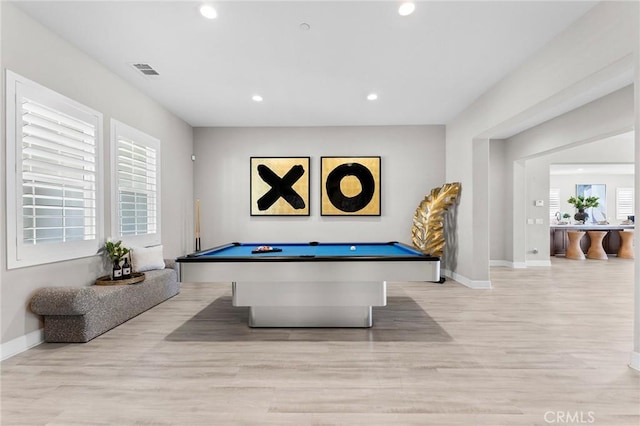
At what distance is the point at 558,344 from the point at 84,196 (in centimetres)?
468

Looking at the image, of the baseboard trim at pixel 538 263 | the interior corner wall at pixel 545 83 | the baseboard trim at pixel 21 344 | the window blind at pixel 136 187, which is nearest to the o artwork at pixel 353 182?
the interior corner wall at pixel 545 83

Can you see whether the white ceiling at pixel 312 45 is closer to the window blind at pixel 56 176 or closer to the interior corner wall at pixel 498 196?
the window blind at pixel 56 176

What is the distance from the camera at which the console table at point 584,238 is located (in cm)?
816

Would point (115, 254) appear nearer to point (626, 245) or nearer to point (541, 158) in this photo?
point (541, 158)

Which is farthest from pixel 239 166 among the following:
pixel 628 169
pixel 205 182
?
pixel 628 169

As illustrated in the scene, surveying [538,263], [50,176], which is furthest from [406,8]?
[538,263]

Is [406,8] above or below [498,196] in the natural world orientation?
above

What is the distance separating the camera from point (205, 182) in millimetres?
5691

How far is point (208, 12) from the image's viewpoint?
2.43m

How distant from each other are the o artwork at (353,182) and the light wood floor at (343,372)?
2.41 metres

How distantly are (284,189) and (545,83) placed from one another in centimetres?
399

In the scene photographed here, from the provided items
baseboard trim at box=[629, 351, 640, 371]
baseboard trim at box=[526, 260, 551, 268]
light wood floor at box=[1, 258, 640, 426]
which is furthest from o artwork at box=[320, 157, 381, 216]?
baseboard trim at box=[526, 260, 551, 268]

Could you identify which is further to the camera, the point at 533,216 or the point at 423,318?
the point at 533,216

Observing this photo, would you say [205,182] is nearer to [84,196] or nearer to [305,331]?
[84,196]
